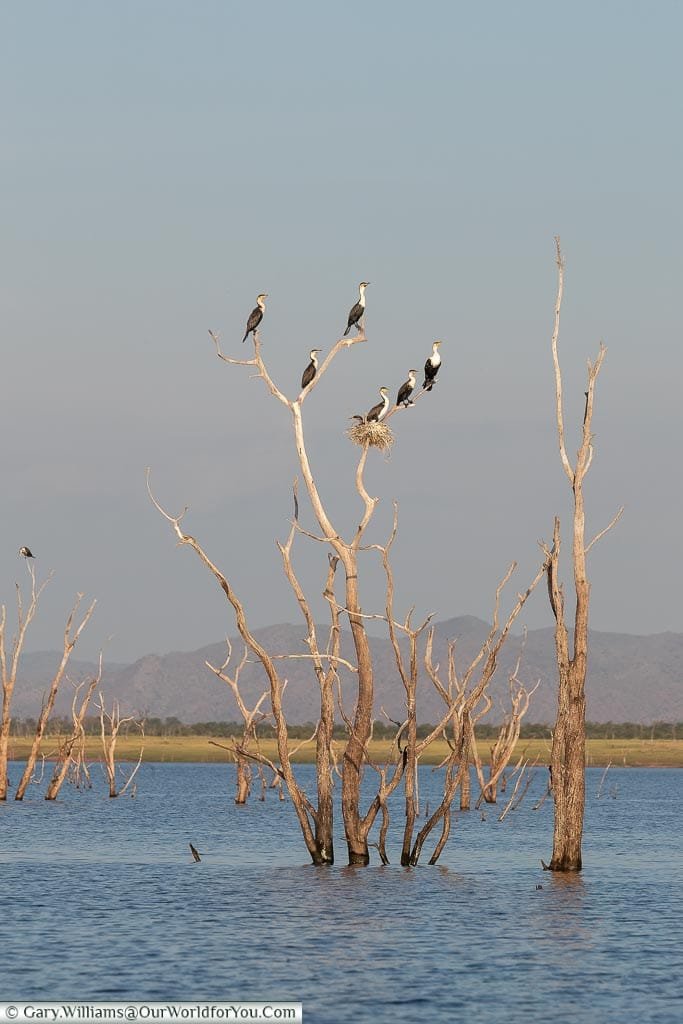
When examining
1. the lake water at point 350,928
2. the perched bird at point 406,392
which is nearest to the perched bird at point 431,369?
the perched bird at point 406,392

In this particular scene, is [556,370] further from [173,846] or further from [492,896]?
[173,846]

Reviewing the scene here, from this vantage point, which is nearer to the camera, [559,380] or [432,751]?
[559,380]

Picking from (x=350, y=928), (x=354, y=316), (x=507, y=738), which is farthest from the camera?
(x=507, y=738)

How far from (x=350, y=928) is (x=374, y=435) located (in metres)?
10.1

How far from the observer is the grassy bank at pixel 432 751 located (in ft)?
466

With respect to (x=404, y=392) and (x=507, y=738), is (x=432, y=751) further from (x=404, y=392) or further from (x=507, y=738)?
(x=404, y=392)

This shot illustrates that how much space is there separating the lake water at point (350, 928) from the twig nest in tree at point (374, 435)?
889 centimetres

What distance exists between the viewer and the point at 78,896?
3425 centimetres

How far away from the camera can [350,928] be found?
93.9 ft

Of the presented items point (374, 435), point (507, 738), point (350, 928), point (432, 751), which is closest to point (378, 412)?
point (374, 435)

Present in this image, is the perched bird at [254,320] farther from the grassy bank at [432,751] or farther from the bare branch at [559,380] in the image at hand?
the grassy bank at [432,751]

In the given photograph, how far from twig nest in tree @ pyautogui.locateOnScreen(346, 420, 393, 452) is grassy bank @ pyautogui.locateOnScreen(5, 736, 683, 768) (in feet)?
334

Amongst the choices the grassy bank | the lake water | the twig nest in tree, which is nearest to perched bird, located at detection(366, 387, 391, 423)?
the twig nest in tree

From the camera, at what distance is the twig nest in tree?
3391cm
